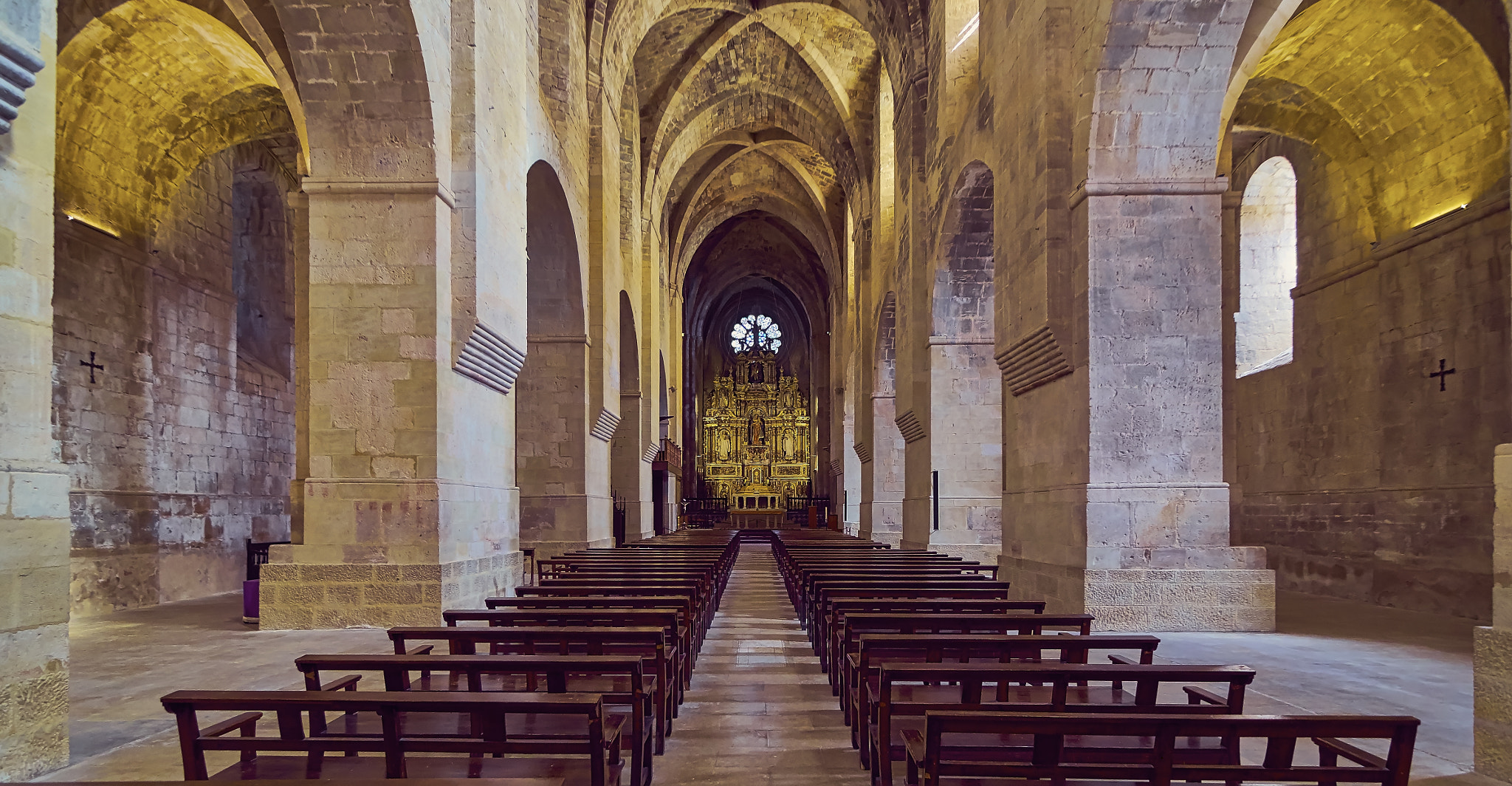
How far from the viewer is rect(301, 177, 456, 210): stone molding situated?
308 inches

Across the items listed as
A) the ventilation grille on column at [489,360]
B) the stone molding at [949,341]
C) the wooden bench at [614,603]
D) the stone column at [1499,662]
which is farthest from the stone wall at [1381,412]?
the ventilation grille on column at [489,360]

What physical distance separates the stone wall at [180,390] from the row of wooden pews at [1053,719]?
26.9ft

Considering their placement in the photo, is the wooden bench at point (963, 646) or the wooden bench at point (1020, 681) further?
the wooden bench at point (963, 646)

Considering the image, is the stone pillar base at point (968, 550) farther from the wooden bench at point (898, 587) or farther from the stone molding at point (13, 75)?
the stone molding at point (13, 75)

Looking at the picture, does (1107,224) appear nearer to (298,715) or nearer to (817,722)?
(817,722)

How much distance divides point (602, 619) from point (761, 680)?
129 cm

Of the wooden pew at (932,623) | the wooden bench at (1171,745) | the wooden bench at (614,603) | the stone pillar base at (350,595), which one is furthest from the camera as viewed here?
the stone pillar base at (350,595)

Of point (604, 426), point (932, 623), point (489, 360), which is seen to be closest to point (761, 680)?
point (932, 623)

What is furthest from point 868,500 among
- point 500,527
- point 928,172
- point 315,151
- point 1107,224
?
point 315,151

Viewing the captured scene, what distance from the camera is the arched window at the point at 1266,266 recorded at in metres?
13.5

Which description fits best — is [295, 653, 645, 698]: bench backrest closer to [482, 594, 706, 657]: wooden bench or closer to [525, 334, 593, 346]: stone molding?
[482, 594, 706, 657]: wooden bench

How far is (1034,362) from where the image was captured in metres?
8.64

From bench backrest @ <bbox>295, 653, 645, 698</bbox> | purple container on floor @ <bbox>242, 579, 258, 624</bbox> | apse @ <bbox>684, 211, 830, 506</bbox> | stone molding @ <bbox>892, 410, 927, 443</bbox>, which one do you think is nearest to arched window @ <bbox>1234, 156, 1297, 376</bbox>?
stone molding @ <bbox>892, 410, 927, 443</bbox>

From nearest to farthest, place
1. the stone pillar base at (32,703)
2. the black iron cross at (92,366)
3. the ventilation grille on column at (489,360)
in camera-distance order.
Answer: the stone pillar base at (32,703) < the ventilation grille on column at (489,360) < the black iron cross at (92,366)
